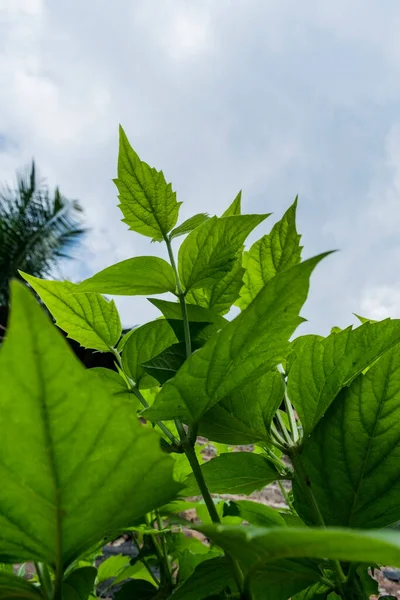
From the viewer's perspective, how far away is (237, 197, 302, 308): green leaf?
0.31 metres

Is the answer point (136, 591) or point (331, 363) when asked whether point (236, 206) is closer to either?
point (331, 363)

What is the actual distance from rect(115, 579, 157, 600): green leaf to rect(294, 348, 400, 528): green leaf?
0.91 ft

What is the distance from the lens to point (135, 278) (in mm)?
299

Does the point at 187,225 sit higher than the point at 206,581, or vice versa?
the point at 187,225

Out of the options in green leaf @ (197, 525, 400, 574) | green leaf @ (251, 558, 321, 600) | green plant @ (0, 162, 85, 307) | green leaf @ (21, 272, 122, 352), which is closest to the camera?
green leaf @ (197, 525, 400, 574)

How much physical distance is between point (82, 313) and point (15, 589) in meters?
0.18

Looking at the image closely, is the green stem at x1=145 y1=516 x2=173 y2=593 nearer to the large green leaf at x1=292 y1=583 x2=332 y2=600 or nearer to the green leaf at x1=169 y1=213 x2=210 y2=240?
the large green leaf at x1=292 y1=583 x2=332 y2=600

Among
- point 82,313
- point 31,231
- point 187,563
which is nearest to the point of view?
point 82,313

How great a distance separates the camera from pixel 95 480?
170 millimetres

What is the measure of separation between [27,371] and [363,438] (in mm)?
189

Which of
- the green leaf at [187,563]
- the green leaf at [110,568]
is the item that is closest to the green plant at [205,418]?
the green leaf at [187,563]

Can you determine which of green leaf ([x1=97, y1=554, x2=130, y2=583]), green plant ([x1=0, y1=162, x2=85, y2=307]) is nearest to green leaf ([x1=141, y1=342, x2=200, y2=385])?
green leaf ([x1=97, y1=554, x2=130, y2=583])

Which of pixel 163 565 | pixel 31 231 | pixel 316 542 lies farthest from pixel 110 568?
pixel 31 231

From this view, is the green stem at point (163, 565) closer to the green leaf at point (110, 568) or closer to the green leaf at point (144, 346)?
the green leaf at point (110, 568)
